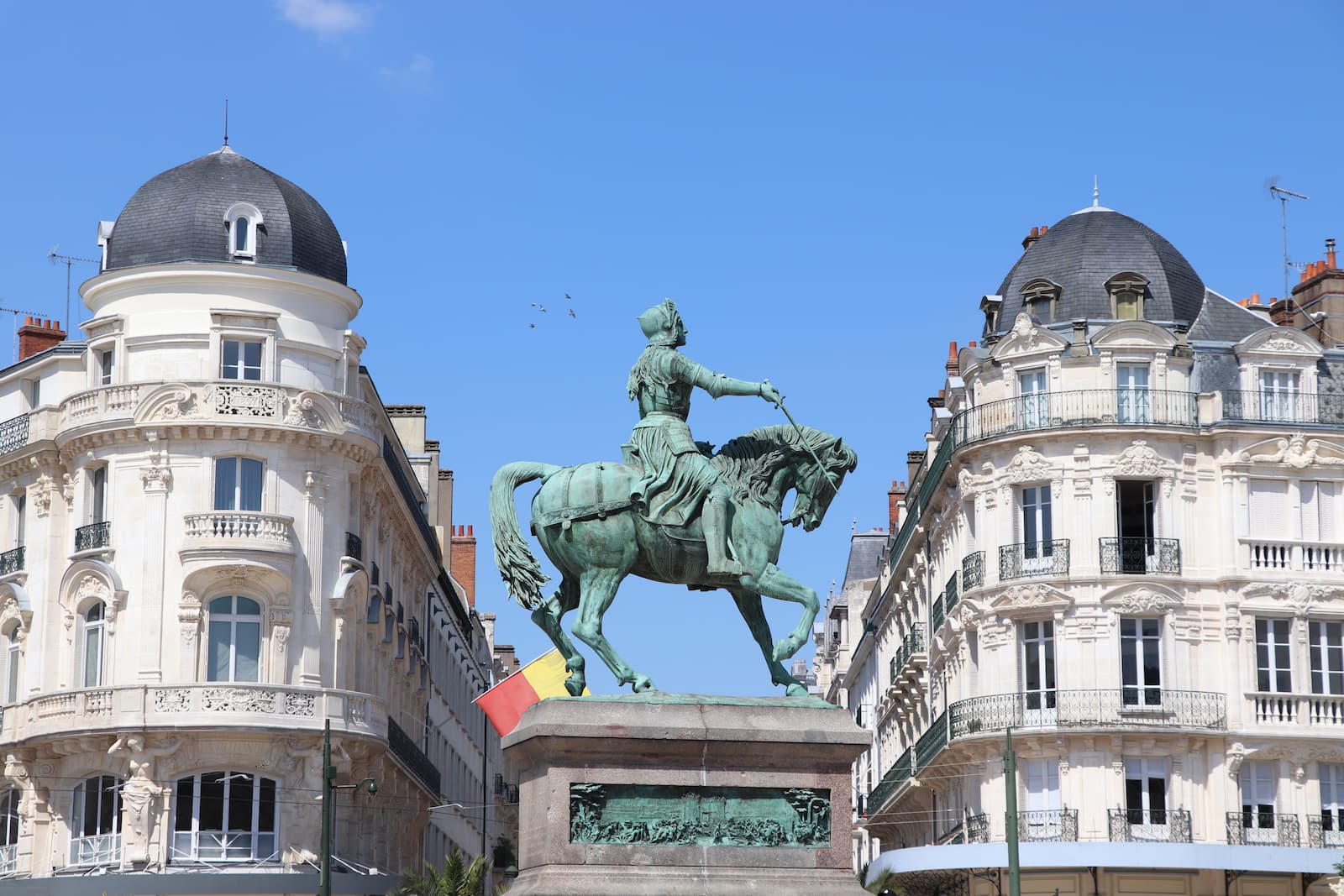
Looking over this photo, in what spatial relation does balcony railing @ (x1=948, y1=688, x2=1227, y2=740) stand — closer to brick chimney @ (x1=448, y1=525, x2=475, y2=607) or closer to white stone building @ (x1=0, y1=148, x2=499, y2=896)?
white stone building @ (x1=0, y1=148, x2=499, y2=896)

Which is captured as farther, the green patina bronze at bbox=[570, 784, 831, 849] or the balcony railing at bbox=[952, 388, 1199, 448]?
the balcony railing at bbox=[952, 388, 1199, 448]

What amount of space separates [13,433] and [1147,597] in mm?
27040

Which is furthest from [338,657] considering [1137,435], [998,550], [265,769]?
[1137,435]

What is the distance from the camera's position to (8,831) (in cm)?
5475

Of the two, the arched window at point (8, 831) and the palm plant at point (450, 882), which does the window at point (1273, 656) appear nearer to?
the palm plant at point (450, 882)

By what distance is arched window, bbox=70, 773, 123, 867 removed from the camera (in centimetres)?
5147

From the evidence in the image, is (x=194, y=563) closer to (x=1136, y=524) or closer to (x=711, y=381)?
(x=1136, y=524)

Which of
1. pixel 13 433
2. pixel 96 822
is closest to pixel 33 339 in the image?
pixel 13 433

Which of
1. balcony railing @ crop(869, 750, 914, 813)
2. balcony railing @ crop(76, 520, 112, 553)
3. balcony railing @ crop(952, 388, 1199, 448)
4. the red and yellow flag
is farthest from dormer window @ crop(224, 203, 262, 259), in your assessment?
balcony railing @ crop(869, 750, 914, 813)

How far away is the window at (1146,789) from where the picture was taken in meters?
52.6

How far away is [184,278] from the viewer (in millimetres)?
52906

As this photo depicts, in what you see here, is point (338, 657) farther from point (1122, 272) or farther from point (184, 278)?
point (1122, 272)

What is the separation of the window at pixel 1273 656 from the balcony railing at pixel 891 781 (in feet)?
45.0

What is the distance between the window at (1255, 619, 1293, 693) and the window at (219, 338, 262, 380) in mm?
Result: 23648
